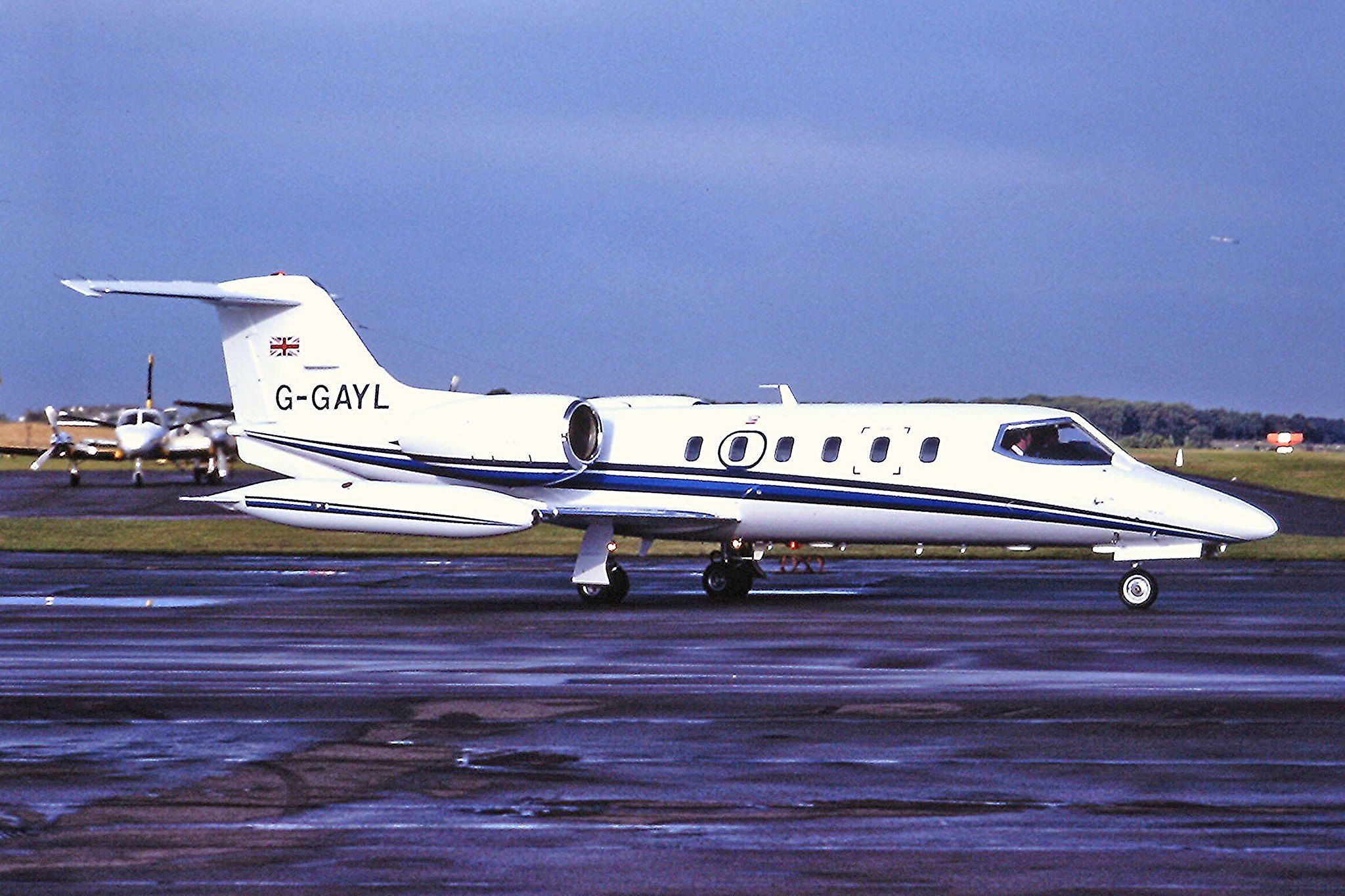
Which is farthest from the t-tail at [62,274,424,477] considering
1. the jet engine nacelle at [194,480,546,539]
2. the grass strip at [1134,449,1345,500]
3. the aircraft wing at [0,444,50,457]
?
the aircraft wing at [0,444,50,457]

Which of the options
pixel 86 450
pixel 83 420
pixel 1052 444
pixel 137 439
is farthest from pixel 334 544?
pixel 83 420

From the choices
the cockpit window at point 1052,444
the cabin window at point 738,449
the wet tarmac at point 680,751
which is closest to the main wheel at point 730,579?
the cabin window at point 738,449

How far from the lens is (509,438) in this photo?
26.3 metres

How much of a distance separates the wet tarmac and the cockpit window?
217cm

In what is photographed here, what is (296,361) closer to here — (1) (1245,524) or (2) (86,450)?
(1) (1245,524)

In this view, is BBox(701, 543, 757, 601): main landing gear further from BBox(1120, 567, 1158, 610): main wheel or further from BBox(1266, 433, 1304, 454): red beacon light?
BBox(1266, 433, 1304, 454): red beacon light

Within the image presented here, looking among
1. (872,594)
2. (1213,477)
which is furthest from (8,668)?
(1213,477)

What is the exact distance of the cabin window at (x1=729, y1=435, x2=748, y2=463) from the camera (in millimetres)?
25984

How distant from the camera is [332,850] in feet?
29.4

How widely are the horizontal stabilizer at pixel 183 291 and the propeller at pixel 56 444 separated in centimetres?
4631

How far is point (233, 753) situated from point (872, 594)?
16432 mm

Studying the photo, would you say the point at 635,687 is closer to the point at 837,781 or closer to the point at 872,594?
the point at 837,781

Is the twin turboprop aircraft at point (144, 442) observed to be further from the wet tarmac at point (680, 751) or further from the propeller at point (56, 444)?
the wet tarmac at point (680, 751)

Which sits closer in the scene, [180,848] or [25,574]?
[180,848]
